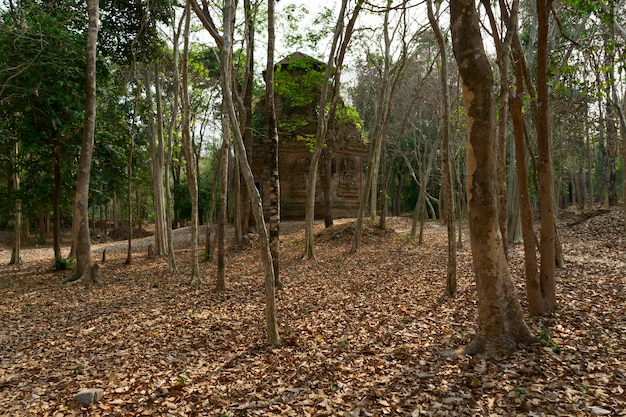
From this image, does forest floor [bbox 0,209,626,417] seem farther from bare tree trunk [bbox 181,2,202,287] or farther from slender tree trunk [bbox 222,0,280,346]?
bare tree trunk [bbox 181,2,202,287]

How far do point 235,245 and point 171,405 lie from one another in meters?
13.8

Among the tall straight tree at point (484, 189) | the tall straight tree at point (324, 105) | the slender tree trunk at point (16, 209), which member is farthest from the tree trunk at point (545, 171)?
the slender tree trunk at point (16, 209)

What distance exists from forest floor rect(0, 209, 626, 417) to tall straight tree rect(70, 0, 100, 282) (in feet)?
3.21

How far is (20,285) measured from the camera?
11828 millimetres

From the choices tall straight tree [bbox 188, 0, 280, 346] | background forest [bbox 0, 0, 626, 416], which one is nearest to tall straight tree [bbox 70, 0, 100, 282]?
background forest [bbox 0, 0, 626, 416]

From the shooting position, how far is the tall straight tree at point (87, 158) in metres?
10.9

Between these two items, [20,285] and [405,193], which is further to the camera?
[405,193]

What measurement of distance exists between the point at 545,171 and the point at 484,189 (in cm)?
187

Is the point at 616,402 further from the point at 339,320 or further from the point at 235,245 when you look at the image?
the point at 235,245

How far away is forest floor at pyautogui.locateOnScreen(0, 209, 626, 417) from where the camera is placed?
4.28 metres

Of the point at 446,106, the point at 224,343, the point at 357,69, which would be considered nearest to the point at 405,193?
the point at 357,69

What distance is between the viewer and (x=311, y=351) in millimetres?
5840

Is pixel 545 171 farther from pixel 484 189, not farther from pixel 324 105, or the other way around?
pixel 324 105

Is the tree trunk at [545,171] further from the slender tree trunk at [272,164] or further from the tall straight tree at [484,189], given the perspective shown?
the slender tree trunk at [272,164]
